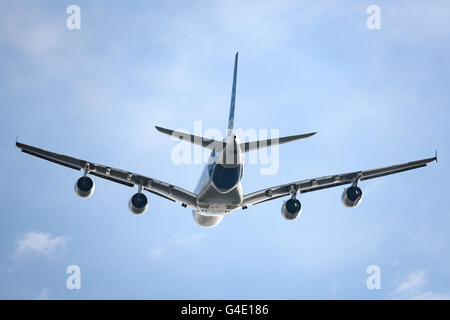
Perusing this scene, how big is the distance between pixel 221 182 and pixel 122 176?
25.2 feet

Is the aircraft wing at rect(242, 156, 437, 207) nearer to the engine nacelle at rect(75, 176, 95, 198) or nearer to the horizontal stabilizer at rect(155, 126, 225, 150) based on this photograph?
the horizontal stabilizer at rect(155, 126, 225, 150)

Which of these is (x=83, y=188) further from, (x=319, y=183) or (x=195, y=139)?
(x=319, y=183)

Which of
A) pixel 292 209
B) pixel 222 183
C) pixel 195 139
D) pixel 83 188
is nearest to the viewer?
pixel 195 139

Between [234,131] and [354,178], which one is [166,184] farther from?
[354,178]

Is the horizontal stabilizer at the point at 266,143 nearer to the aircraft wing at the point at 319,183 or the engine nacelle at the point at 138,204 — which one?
the aircraft wing at the point at 319,183

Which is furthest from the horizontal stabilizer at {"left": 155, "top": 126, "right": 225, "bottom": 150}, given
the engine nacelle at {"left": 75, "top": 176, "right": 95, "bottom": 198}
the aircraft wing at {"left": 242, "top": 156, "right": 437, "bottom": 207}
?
the engine nacelle at {"left": 75, "top": 176, "right": 95, "bottom": 198}

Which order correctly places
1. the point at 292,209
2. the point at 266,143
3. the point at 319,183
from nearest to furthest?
the point at 266,143
the point at 292,209
the point at 319,183

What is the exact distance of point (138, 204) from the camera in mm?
32875

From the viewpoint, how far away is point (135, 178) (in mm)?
34031

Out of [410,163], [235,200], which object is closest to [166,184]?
[235,200]

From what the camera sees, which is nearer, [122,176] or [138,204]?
[138,204]

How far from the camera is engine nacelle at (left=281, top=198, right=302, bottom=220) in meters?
34.6

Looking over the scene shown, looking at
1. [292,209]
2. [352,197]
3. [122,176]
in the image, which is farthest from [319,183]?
[122,176]

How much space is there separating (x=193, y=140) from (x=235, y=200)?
16.4 ft
